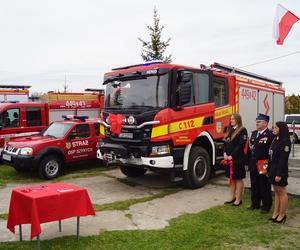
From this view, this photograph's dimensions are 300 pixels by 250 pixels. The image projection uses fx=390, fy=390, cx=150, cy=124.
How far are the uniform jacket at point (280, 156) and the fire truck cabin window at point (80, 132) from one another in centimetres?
665

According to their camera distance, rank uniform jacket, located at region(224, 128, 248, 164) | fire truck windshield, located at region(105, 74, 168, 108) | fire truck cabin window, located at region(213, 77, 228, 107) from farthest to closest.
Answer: fire truck cabin window, located at region(213, 77, 228, 107), fire truck windshield, located at region(105, 74, 168, 108), uniform jacket, located at region(224, 128, 248, 164)

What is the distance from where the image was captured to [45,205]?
4.97m

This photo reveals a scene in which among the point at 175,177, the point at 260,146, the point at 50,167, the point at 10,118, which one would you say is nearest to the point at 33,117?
the point at 10,118

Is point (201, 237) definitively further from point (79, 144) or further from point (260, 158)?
point (79, 144)

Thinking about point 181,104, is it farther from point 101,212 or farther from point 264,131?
point 101,212

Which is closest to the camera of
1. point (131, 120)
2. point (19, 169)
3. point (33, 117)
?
point (131, 120)

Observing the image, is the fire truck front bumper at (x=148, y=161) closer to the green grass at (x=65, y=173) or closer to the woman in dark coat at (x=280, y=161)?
the woman in dark coat at (x=280, y=161)

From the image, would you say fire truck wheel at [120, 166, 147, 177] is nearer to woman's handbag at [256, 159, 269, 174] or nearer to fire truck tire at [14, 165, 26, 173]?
fire truck tire at [14, 165, 26, 173]

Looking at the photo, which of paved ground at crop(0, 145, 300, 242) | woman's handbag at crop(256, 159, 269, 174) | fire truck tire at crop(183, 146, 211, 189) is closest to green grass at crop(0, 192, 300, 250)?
paved ground at crop(0, 145, 300, 242)

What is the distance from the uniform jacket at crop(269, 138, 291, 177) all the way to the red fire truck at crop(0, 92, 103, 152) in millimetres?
9174

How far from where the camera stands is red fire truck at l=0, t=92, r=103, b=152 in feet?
42.2

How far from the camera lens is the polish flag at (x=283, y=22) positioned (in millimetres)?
10523

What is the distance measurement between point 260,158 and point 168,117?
227cm

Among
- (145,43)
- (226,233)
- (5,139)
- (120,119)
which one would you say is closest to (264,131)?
(226,233)
